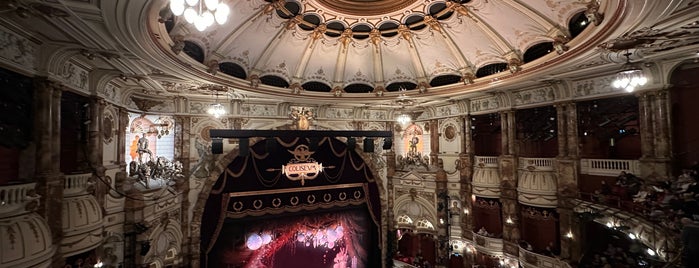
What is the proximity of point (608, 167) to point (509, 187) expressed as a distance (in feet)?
10.2

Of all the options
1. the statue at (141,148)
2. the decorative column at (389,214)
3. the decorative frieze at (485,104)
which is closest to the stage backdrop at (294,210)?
the decorative column at (389,214)

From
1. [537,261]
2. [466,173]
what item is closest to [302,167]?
[466,173]

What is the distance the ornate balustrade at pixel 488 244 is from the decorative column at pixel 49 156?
13.0 metres

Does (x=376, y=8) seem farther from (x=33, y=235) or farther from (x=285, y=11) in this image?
(x=33, y=235)

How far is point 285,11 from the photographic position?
345 inches

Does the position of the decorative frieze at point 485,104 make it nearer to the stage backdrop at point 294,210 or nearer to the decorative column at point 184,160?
the stage backdrop at point 294,210

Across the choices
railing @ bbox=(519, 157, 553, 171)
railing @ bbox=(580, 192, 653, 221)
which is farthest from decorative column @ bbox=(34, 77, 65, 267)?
railing @ bbox=(519, 157, 553, 171)

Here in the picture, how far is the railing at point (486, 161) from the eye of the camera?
1213 centimetres

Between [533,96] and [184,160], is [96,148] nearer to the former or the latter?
[184,160]

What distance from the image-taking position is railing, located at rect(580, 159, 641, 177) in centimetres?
865

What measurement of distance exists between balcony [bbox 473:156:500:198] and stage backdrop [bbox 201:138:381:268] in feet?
16.4

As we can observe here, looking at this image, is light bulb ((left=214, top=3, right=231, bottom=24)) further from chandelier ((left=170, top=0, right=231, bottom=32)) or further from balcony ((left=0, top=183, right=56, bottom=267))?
balcony ((left=0, top=183, right=56, bottom=267))

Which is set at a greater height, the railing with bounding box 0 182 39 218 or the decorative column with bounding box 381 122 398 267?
the railing with bounding box 0 182 39 218

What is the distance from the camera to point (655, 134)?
8.24 meters
